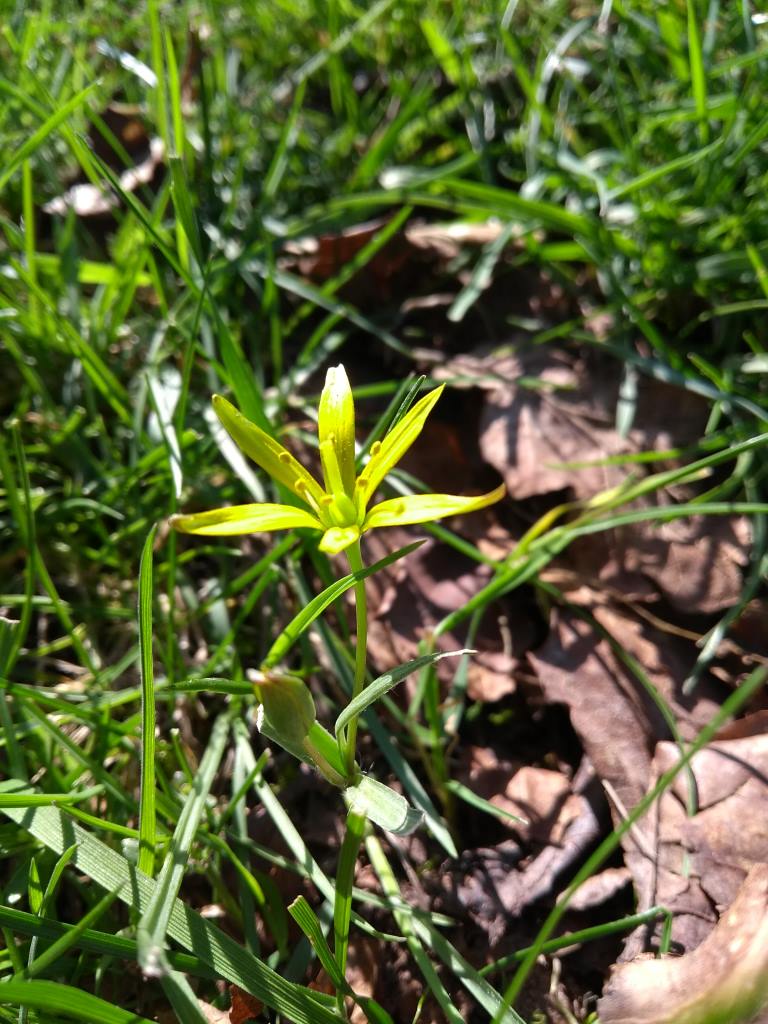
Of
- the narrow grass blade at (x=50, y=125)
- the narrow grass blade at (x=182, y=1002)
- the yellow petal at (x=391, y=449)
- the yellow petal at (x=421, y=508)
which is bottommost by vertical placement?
the narrow grass blade at (x=182, y=1002)

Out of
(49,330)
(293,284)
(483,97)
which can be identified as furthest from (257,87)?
(49,330)

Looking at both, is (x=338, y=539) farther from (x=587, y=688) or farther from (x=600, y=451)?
(x=600, y=451)

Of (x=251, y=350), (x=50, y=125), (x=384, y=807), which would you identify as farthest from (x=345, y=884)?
(x=50, y=125)

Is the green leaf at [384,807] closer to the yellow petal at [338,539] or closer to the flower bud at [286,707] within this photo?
the flower bud at [286,707]

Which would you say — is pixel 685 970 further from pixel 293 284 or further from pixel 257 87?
pixel 257 87

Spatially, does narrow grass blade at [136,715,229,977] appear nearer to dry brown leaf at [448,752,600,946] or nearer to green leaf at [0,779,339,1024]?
green leaf at [0,779,339,1024]

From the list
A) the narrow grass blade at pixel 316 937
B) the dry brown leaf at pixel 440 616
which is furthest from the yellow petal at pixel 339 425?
the narrow grass blade at pixel 316 937
